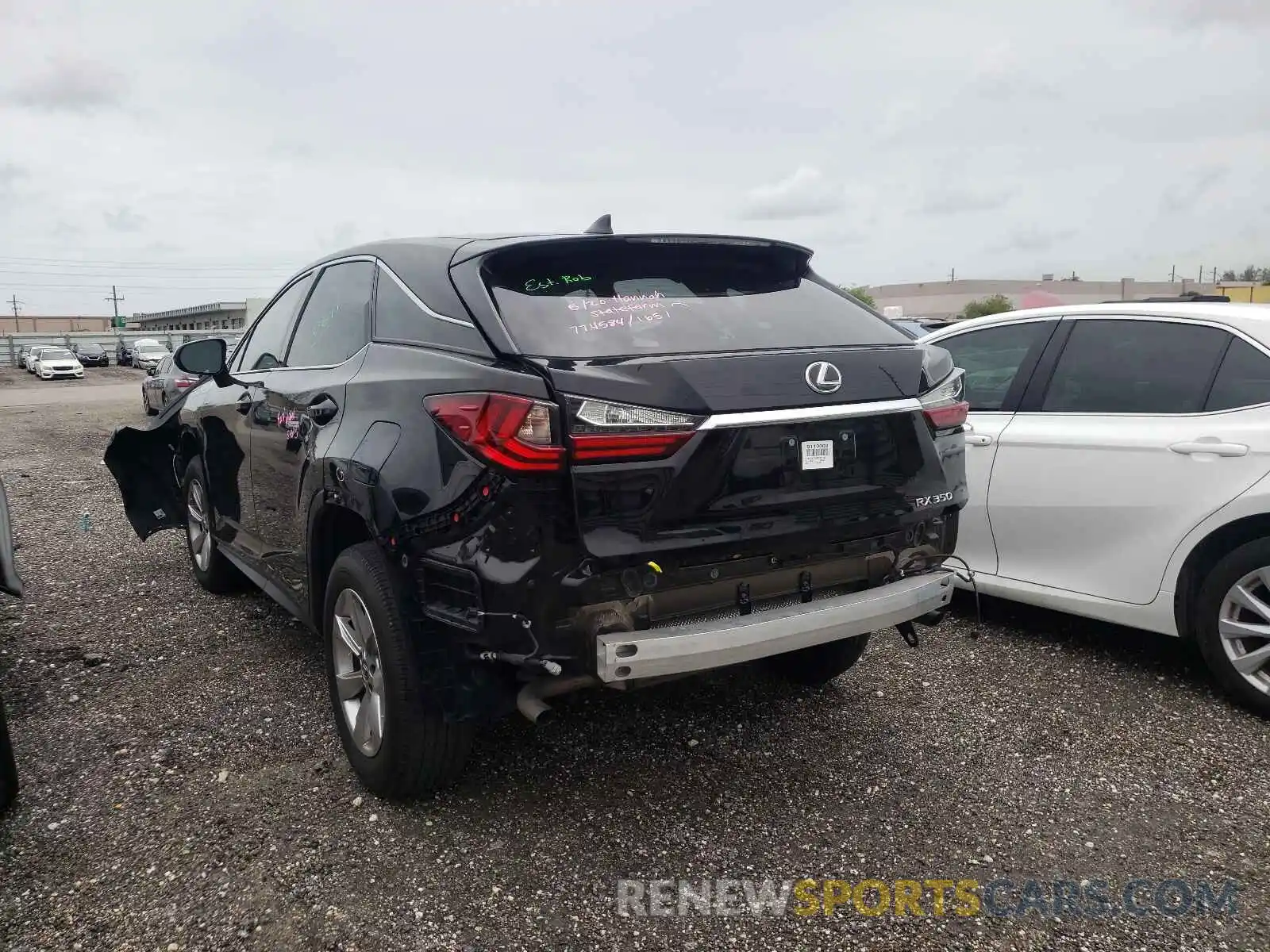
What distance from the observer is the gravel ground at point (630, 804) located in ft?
8.14

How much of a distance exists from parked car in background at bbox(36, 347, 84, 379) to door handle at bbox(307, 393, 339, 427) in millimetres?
39582

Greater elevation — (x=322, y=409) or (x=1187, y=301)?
(x=1187, y=301)

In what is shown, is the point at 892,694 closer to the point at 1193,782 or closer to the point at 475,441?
the point at 1193,782

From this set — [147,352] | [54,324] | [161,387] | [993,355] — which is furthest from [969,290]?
[54,324]

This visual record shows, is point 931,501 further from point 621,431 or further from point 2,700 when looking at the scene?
point 2,700

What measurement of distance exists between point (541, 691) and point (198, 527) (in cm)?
350

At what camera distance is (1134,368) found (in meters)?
4.11

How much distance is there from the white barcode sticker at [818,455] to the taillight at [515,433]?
725mm

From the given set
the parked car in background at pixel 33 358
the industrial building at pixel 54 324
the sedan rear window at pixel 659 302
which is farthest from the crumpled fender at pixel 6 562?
the industrial building at pixel 54 324

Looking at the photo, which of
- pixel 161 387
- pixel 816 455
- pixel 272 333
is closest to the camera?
pixel 816 455

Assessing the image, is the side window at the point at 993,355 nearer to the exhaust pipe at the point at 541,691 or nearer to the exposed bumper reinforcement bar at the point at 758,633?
the exposed bumper reinforcement bar at the point at 758,633

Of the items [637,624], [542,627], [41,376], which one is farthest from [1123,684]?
[41,376]
